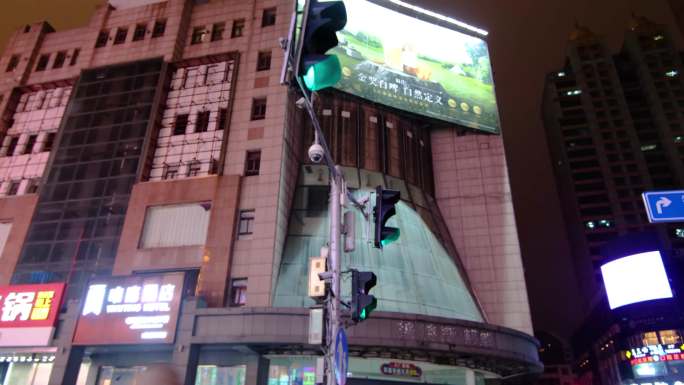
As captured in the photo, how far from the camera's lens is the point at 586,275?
350 ft

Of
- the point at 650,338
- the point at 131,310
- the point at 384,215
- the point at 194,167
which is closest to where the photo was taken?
the point at 384,215

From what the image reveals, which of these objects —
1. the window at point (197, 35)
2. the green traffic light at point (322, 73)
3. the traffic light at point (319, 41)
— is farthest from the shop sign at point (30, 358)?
the traffic light at point (319, 41)

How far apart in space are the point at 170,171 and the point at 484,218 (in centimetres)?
2508

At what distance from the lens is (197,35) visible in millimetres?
40750

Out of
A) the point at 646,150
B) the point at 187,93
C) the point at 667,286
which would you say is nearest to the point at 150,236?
the point at 187,93

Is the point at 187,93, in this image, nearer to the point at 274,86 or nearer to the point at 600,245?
the point at 274,86

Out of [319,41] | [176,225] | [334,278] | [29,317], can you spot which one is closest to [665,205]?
[334,278]

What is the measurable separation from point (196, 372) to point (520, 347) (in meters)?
19.1

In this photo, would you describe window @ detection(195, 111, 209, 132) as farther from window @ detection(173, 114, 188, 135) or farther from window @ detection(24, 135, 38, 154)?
window @ detection(24, 135, 38, 154)

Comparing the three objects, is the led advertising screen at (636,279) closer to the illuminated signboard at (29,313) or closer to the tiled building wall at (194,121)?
the tiled building wall at (194,121)

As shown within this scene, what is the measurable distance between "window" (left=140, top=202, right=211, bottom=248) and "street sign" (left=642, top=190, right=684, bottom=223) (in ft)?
81.2

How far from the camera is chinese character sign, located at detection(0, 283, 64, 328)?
27.4 m

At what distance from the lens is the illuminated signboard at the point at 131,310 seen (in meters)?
25.7

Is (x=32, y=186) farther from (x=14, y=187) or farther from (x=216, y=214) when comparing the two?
(x=216, y=214)
